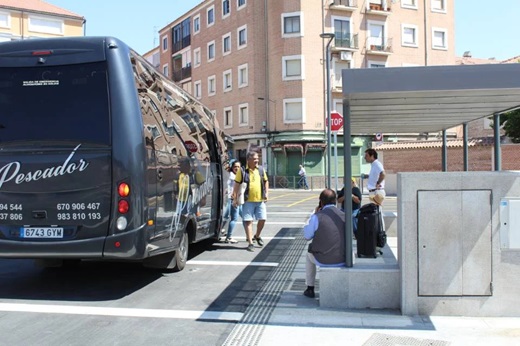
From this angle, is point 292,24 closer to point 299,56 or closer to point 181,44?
point 299,56

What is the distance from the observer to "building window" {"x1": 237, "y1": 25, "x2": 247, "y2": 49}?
40.8 m

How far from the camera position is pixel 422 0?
42406 mm

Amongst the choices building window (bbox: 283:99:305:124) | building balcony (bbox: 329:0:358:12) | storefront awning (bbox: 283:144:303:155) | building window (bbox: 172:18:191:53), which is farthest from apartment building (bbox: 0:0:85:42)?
building balcony (bbox: 329:0:358:12)

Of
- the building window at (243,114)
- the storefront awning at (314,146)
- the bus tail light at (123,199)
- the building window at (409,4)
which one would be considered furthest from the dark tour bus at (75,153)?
the building window at (409,4)

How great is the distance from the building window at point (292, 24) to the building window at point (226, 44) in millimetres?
6594

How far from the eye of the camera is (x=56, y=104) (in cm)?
589

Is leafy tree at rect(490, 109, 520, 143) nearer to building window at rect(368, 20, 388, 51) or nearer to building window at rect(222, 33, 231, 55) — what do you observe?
building window at rect(368, 20, 388, 51)

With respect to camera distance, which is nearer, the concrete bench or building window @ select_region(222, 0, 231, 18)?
the concrete bench

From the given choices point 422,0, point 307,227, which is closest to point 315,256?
point 307,227

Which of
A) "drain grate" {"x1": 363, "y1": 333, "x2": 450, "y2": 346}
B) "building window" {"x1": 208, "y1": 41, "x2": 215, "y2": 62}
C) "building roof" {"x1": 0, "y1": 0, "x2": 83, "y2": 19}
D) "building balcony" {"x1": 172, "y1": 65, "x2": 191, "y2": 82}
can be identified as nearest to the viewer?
"drain grate" {"x1": 363, "y1": 333, "x2": 450, "y2": 346}

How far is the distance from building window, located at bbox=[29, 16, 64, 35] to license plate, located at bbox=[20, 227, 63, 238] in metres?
48.3

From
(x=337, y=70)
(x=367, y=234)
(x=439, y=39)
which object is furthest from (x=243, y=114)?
(x=367, y=234)

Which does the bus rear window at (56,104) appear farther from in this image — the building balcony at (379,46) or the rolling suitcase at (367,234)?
the building balcony at (379,46)

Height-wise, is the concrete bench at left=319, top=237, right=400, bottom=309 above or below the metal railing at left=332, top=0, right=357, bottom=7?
below
